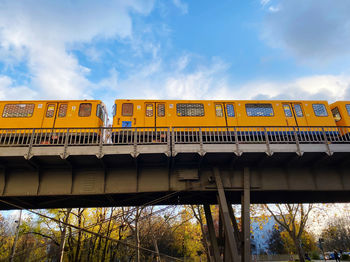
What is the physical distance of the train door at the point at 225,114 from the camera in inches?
568

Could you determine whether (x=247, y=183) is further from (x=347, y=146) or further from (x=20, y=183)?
(x=20, y=183)

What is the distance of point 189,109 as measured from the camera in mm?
14609

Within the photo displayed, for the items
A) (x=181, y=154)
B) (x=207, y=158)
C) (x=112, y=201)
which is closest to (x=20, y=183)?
(x=112, y=201)

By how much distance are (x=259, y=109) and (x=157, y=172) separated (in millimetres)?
7916

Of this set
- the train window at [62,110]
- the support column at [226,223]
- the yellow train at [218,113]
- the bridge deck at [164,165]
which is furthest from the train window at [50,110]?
the support column at [226,223]

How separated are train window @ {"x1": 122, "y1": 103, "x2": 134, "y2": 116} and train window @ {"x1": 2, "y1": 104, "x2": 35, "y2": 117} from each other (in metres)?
5.43

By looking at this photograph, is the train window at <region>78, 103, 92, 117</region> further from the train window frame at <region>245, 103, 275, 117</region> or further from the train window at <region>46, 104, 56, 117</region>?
the train window frame at <region>245, 103, 275, 117</region>

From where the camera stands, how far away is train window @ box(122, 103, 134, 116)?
14.1 meters

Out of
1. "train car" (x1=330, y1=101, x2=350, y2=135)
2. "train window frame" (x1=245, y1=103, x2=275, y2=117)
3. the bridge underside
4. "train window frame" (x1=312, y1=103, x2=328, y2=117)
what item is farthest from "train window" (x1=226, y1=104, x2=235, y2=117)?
"train car" (x1=330, y1=101, x2=350, y2=135)

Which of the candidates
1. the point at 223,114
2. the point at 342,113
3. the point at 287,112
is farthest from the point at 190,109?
the point at 342,113

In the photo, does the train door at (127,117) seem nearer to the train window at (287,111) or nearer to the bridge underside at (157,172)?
the bridge underside at (157,172)

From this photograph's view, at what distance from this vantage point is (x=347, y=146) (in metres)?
11.2

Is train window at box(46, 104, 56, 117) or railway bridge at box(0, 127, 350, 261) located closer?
railway bridge at box(0, 127, 350, 261)

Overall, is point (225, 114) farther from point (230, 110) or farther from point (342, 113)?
point (342, 113)
